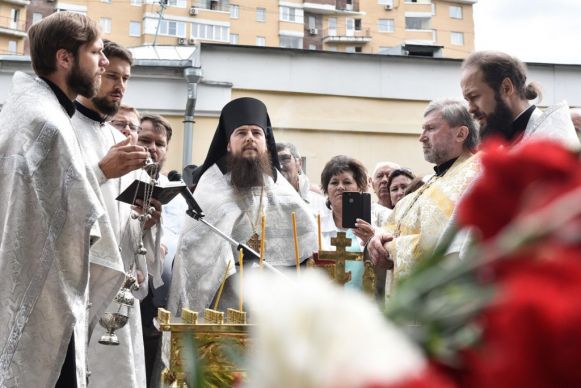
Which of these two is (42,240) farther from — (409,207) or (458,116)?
(458,116)

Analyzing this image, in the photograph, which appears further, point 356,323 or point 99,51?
point 99,51

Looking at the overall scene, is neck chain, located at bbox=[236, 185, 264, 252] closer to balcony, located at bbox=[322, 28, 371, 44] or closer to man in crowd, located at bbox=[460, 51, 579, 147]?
man in crowd, located at bbox=[460, 51, 579, 147]

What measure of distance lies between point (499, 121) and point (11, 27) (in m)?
56.9

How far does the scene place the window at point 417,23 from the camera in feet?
212

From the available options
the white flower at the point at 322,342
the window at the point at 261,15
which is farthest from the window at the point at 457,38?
the white flower at the point at 322,342

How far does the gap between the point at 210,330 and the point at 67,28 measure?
1.87 m

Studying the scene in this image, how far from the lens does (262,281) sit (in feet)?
1.72

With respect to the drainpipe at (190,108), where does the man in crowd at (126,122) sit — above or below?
below

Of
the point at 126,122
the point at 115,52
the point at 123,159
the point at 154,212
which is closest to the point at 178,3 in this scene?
the point at 126,122

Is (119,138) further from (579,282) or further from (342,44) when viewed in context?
(342,44)

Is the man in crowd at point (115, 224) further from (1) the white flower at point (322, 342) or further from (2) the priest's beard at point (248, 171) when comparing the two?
(1) the white flower at point (322, 342)

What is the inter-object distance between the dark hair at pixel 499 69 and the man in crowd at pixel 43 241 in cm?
201

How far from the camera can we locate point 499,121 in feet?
14.1

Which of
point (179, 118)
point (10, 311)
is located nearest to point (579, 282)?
point (10, 311)
